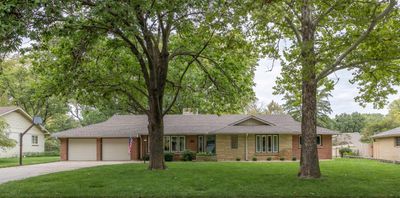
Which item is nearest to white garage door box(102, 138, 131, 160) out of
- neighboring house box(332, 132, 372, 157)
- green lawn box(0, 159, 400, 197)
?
green lawn box(0, 159, 400, 197)

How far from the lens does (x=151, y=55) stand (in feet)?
→ 67.2

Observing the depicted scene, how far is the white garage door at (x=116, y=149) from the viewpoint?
34.8 m

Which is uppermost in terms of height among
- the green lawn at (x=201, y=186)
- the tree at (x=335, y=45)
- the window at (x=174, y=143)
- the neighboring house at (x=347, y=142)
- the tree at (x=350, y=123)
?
the tree at (x=335, y=45)

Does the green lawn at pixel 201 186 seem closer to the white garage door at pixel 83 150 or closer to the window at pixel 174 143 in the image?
the window at pixel 174 143

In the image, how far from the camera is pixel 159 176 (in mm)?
17375

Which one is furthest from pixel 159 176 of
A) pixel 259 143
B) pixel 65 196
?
pixel 259 143

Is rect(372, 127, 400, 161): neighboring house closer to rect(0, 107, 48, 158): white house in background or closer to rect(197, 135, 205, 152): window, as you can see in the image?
rect(197, 135, 205, 152): window

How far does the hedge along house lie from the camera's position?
3294 cm

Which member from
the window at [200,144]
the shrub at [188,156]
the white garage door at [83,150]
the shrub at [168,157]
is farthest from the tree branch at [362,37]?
the white garage door at [83,150]

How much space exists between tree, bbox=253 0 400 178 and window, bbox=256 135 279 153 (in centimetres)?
1495

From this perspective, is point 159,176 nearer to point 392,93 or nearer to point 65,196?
point 65,196

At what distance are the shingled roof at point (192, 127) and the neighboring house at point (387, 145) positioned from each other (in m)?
4.20

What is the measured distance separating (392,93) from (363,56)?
4.59m

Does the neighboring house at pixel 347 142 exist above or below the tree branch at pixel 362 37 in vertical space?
below
